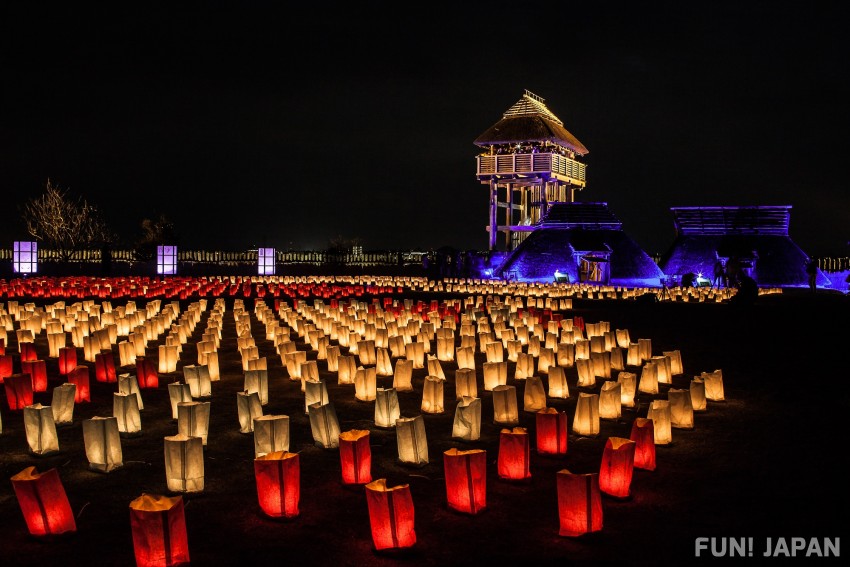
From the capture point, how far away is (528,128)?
5131cm

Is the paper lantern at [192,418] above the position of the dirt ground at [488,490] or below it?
above

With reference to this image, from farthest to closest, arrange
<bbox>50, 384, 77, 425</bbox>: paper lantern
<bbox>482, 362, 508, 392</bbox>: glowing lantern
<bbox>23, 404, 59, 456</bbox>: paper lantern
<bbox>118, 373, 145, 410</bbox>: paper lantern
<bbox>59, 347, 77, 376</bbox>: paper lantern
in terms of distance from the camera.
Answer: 1. <bbox>59, 347, 77, 376</bbox>: paper lantern
2. <bbox>482, 362, 508, 392</bbox>: glowing lantern
3. <bbox>118, 373, 145, 410</bbox>: paper lantern
4. <bbox>50, 384, 77, 425</bbox>: paper lantern
5. <bbox>23, 404, 59, 456</bbox>: paper lantern

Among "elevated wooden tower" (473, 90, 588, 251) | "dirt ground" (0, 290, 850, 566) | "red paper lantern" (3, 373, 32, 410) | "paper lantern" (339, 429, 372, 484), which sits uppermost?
"elevated wooden tower" (473, 90, 588, 251)

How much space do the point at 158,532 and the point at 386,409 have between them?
3.43 m

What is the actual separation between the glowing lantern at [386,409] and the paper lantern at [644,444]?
2537 mm

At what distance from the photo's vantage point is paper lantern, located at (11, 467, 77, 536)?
4.36 meters

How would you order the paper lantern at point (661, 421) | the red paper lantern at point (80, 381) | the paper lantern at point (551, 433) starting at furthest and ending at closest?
the red paper lantern at point (80, 381) → the paper lantern at point (661, 421) → the paper lantern at point (551, 433)

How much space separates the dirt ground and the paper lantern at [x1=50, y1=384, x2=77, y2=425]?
0.24 metres

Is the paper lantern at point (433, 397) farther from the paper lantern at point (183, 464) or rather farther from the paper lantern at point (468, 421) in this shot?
the paper lantern at point (183, 464)

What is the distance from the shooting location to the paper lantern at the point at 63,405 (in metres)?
7.16

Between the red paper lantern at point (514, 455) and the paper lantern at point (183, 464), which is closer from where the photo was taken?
Answer: the paper lantern at point (183, 464)

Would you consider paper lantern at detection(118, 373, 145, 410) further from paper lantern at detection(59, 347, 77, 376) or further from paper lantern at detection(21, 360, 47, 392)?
paper lantern at detection(59, 347, 77, 376)

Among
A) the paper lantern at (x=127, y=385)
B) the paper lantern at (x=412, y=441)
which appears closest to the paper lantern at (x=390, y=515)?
the paper lantern at (x=412, y=441)

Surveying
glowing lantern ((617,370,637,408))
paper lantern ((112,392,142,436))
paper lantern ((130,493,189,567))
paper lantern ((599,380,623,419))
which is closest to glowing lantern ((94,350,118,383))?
paper lantern ((112,392,142,436))
